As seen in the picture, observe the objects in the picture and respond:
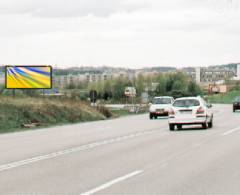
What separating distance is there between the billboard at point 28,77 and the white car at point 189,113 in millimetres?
25385

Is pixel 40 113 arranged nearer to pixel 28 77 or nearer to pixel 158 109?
pixel 158 109

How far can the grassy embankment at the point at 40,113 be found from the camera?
4125cm

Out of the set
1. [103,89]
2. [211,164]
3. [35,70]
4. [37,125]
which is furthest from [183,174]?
[103,89]

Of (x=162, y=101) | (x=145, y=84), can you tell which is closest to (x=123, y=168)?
(x=162, y=101)

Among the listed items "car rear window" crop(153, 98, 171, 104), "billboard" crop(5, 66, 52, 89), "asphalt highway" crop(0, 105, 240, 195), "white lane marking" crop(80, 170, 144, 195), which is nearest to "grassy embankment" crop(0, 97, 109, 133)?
"billboard" crop(5, 66, 52, 89)

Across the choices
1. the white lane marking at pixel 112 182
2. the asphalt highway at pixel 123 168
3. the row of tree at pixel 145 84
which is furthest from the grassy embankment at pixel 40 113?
the row of tree at pixel 145 84

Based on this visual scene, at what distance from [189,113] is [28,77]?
1048 inches

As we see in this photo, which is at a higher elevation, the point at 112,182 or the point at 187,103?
the point at 187,103

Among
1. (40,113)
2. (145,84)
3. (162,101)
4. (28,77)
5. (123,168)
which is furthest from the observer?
(145,84)

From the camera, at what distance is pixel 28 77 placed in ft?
185

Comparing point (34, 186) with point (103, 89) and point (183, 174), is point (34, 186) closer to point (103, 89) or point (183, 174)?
point (183, 174)

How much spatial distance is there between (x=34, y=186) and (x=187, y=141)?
12133 millimetres

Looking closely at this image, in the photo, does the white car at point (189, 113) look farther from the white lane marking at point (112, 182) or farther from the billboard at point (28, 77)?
the billboard at point (28, 77)

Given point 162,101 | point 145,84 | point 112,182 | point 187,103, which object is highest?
point 187,103
